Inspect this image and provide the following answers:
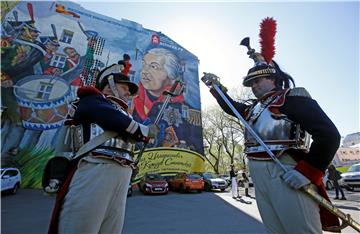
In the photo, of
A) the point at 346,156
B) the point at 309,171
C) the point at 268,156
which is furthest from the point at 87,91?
the point at 346,156

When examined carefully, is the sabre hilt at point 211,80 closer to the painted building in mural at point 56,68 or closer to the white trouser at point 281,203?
the white trouser at point 281,203

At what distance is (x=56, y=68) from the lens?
20891mm

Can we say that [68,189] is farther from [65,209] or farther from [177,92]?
[177,92]

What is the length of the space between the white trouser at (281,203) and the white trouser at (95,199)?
3.97 feet

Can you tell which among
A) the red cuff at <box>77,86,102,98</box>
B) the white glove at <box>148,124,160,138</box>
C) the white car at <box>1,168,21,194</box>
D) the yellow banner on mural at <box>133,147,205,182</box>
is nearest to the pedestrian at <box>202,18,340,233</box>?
the white glove at <box>148,124,160,138</box>

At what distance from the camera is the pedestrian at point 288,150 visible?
2066mm

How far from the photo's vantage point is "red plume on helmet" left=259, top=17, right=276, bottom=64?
2.87 m

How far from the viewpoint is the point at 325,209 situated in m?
2.27

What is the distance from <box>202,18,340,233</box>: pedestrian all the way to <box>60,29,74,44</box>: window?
22.1 m

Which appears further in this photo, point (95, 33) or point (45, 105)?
point (95, 33)

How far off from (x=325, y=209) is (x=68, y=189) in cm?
214

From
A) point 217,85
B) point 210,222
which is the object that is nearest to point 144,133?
point 217,85

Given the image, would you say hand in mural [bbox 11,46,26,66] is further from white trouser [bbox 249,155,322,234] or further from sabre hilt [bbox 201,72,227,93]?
white trouser [bbox 249,155,322,234]

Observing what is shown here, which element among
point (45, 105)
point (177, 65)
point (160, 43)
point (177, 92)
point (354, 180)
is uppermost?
point (160, 43)
